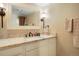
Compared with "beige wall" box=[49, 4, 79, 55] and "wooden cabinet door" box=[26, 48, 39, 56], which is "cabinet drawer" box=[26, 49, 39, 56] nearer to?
"wooden cabinet door" box=[26, 48, 39, 56]

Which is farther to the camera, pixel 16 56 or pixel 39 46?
pixel 39 46

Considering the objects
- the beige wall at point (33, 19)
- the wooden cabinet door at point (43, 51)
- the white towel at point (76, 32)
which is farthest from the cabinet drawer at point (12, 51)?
the white towel at point (76, 32)

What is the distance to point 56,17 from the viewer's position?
174 centimetres

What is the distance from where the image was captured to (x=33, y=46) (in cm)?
170

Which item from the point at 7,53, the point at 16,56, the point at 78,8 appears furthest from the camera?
the point at 78,8

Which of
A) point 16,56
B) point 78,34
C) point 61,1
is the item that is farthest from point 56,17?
point 16,56

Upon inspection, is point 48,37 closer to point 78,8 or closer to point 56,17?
point 56,17

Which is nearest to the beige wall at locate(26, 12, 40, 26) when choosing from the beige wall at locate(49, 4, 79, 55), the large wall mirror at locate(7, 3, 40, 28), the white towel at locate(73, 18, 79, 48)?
the large wall mirror at locate(7, 3, 40, 28)

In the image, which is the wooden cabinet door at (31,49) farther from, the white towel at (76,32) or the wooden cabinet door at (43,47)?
the white towel at (76,32)

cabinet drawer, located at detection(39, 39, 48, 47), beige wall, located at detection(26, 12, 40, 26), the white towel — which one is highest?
beige wall, located at detection(26, 12, 40, 26)

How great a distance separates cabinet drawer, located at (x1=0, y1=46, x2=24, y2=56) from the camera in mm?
1443

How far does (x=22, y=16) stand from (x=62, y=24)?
52 centimetres

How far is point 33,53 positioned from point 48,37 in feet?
0.93

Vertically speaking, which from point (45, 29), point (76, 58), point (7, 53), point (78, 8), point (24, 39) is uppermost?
point (78, 8)
